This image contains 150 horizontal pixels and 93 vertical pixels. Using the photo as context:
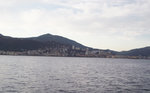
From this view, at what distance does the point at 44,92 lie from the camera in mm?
44688

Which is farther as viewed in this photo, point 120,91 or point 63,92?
point 120,91

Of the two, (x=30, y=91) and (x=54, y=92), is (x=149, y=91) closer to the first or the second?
(x=54, y=92)

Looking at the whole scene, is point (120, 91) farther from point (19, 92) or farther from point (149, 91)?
point (19, 92)

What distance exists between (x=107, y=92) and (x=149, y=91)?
38.2 feet

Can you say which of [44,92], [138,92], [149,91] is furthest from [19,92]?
[149,91]

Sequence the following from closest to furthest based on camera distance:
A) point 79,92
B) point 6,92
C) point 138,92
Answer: point 6,92 < point 79,92 < point 138,92

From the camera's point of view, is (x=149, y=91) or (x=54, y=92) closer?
(x=54, y=92)

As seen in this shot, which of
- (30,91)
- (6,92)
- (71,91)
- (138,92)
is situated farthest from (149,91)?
(6,92)

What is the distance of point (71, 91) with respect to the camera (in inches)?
1868

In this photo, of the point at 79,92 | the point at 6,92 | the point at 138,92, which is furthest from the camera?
the point at 138,92

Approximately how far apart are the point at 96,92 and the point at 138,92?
11.1 meters

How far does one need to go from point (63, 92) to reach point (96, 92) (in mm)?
8341

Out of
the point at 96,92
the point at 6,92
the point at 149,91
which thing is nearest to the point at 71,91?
the point at 96,92

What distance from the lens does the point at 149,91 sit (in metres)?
50.8
